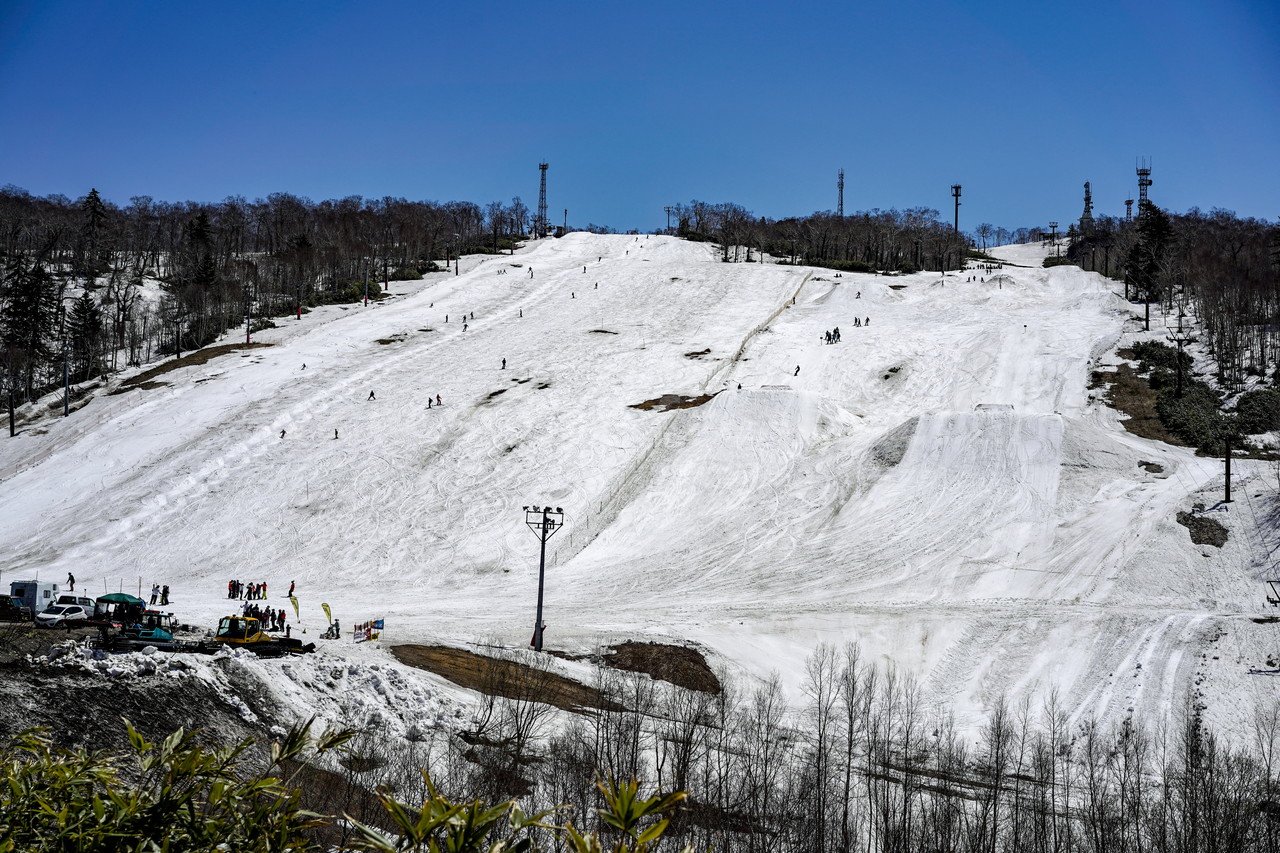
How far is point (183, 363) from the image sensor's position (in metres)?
83.1

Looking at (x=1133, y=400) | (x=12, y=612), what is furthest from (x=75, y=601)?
(x=1133, y=400)

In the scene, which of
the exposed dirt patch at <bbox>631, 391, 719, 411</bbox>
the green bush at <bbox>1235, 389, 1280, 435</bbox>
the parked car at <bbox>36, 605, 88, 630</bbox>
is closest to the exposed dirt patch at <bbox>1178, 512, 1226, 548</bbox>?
the green bush at <bbox>1235, 389, 1280, 435</bbox>

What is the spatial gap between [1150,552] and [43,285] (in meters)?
99.0

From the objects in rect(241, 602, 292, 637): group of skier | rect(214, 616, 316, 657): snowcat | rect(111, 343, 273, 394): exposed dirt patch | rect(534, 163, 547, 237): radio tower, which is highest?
rect(534, 163, 547, 237): radio tower

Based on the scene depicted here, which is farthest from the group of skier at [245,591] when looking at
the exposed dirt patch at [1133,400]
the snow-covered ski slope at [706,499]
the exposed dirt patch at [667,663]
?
the exposed dirt patch at [1133,400]

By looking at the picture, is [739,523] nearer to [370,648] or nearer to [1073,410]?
[370,648]

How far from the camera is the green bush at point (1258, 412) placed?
56625 mm

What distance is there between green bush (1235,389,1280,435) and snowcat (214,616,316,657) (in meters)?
57.1

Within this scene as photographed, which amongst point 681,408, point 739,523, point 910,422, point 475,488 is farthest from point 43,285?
point 910,422

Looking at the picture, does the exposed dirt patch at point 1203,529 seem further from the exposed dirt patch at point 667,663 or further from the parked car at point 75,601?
the parked car at point 75,601

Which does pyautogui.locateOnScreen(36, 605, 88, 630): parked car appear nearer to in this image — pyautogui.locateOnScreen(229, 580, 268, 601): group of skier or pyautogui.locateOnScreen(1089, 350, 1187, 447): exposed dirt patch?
pyautogui.locateOnScreen(229, 580, 268, 601): group of skier

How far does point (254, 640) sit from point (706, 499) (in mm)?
31464

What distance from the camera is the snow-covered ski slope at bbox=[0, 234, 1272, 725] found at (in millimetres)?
37531

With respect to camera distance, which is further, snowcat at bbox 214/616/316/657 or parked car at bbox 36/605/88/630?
parked car at bbox 36/605/88/630
